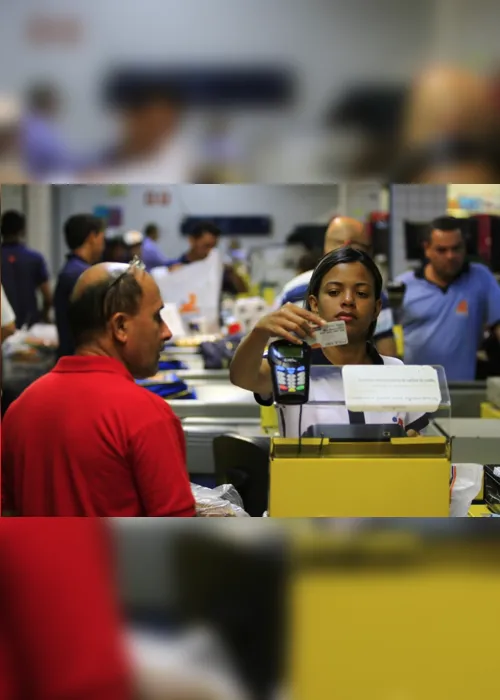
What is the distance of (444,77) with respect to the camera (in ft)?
5.69

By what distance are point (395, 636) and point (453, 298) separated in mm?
1504

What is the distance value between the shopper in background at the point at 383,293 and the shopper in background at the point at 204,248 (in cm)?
183

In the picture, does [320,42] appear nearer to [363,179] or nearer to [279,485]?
[363,179]

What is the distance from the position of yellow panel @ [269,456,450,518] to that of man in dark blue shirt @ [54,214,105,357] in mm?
878

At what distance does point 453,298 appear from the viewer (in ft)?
9.84

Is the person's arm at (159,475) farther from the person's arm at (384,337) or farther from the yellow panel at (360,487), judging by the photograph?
the person's arm at (384,337)

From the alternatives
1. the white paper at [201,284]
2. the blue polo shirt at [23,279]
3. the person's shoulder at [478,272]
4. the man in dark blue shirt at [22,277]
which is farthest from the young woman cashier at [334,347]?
the blue polo shirt at [23,279]

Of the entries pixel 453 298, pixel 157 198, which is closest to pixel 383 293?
pixel 453 298

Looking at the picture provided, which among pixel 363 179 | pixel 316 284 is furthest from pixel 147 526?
pixel 363 179

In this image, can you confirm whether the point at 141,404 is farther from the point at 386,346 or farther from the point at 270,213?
the point at 270,213

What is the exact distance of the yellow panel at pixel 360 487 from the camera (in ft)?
6.50

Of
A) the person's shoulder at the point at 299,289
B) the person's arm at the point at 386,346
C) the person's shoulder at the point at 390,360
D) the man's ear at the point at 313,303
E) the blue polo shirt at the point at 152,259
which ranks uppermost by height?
the blue polo shirt at the point at 152,259

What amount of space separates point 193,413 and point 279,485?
48.7 inches

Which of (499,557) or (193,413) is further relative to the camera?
(193,413)
